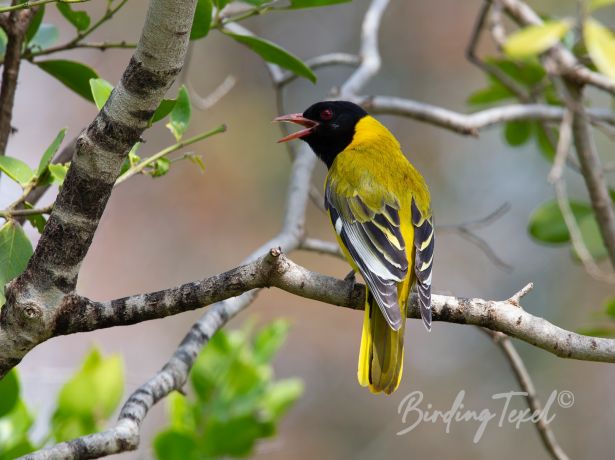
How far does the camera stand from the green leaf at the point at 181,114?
8.34ft

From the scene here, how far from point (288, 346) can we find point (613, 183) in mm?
3886

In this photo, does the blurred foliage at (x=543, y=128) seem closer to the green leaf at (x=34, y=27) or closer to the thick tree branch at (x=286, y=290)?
the thick tree branch at (x=286, y=290)

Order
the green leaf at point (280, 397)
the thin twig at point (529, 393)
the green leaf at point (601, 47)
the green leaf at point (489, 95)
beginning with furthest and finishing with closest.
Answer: the green leaf at point (489, 95), the green leaf at point (280, 397), the thin twig at point (529, 393), the green leaf at point (601, 47)

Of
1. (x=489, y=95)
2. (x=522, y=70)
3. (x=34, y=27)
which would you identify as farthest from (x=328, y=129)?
(x=34, y=27)

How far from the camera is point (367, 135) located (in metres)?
4.55

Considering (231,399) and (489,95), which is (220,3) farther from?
(489,95)

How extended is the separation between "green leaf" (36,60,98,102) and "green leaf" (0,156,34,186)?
591 millimetres

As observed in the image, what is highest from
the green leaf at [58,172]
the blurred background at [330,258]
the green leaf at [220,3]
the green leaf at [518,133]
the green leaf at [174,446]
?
the blurred background at [330,258]

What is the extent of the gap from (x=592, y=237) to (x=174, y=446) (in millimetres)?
2376

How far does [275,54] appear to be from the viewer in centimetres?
292

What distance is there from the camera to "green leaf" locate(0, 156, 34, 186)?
7.25 ft

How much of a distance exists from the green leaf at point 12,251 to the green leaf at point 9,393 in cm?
51

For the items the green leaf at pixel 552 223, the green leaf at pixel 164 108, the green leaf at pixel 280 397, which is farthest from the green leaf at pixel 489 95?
the green leaf at pixel 164 108

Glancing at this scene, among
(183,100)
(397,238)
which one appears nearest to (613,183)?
(397,238)
